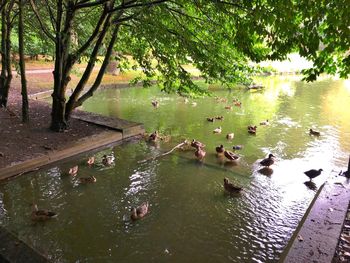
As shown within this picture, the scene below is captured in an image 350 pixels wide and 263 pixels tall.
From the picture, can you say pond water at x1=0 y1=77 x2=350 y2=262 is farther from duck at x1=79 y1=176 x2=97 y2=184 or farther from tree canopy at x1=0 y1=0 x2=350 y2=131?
tree canopy at x1=0 y1=0 x2=350 y2=131

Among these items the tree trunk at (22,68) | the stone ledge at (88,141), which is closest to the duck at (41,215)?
the stone ledge at (88,141)

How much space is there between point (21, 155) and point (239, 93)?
15.5m

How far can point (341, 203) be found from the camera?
17.5ft

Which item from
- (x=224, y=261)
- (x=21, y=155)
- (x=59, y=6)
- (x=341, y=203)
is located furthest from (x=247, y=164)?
(x=59, y=6)

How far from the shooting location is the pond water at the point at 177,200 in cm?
479

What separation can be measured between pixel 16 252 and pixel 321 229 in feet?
12.4

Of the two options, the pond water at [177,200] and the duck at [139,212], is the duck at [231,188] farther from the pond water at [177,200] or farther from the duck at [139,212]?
the duck at [139,212]

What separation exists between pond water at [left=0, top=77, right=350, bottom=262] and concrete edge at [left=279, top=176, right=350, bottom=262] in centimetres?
55

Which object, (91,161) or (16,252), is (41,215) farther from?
(91,161)

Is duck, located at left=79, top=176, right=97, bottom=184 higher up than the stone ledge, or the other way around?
the stone ledge

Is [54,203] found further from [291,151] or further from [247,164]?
[291,151]

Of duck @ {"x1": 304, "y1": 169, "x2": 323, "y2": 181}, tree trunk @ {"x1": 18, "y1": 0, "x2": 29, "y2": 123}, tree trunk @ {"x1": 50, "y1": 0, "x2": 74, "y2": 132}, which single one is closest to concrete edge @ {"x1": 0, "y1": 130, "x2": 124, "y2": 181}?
tree trunk @ {"x1": 50, "y1": 0, "x2": 74, "y2": 132}

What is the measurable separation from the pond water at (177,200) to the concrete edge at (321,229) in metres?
0.55

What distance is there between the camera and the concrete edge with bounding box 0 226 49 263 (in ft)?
12.7
